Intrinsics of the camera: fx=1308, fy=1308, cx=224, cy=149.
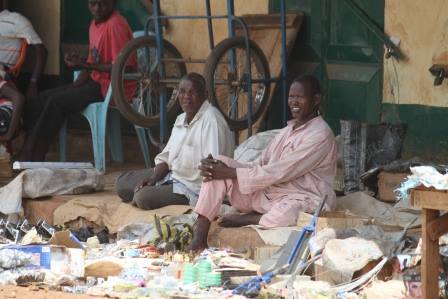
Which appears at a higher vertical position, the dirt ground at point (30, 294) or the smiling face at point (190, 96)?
the smiling face at point (190, 96)

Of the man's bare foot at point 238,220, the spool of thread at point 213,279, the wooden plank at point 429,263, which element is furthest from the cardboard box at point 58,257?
the wooden plank at point 429,263

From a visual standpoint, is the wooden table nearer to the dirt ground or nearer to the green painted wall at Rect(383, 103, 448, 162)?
the dirt ground

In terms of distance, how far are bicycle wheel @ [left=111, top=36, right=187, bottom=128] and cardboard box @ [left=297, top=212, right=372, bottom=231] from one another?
8.17 feet

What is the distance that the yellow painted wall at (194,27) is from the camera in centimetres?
1076

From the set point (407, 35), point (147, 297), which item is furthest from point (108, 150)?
point (147, 297)

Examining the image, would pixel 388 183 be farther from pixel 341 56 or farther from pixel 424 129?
pixel 341 56

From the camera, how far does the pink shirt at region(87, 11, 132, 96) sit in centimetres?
1050

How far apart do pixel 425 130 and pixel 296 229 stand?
2.15 metres

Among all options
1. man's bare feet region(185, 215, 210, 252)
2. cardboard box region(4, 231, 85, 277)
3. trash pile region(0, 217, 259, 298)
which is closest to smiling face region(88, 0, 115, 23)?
trash pile region(0, 217, 259, 298)

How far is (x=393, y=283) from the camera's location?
662 cm

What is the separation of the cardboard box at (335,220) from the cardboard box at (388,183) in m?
1.09

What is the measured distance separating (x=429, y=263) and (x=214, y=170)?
2.09 meters

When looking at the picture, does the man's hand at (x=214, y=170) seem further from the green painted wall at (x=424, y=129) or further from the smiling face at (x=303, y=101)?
the green painted wall at (x=424, y=129)

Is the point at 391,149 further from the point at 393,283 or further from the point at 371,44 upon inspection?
the point at 393,283
